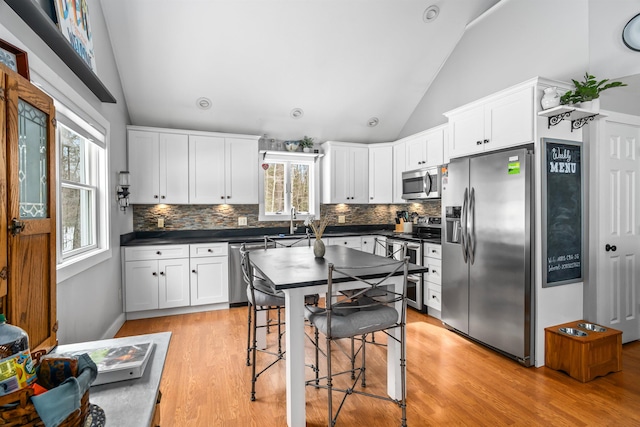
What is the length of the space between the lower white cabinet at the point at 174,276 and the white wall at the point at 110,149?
0.19 metres

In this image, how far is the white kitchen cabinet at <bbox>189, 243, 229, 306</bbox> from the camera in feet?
13.7

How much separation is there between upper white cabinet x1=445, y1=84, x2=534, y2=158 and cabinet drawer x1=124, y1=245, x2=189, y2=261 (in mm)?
3398

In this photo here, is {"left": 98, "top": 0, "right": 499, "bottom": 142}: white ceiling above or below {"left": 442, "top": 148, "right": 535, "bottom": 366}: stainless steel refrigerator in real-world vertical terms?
above

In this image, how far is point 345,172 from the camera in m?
5.28

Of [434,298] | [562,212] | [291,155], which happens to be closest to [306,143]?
[291,155]

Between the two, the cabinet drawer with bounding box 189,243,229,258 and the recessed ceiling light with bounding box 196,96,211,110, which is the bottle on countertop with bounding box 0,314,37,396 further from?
the recessed ceiling light with bounding box 196,96,211,110

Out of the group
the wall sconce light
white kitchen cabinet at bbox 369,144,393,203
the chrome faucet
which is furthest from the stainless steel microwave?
the wall sconce light

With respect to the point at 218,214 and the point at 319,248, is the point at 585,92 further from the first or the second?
the point at 218,214

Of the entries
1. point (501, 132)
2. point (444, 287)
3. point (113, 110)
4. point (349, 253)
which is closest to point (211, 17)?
point (113, 110)

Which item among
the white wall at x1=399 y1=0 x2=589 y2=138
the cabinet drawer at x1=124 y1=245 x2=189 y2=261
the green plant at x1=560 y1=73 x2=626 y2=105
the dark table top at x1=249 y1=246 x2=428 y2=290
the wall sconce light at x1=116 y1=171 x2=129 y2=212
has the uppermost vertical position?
the white wall at x1=399 y1=0 x2=589 y2=138

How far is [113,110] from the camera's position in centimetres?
356

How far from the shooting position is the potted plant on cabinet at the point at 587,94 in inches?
103

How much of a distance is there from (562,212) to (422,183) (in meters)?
1.80

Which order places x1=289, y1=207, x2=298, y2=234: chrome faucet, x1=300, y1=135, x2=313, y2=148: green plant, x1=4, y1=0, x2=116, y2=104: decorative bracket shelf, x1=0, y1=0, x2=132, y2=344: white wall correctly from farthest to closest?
x1=300, y1=135, x2=313, y2=148: green plant
x1=289, y1=207, x2=298, y2=234: chrome faucet
x1=0, y1=0, x2=132, y2=344: white wall
x1=4, y1=0, x2=116, y2=104: decorative bracket shelf
